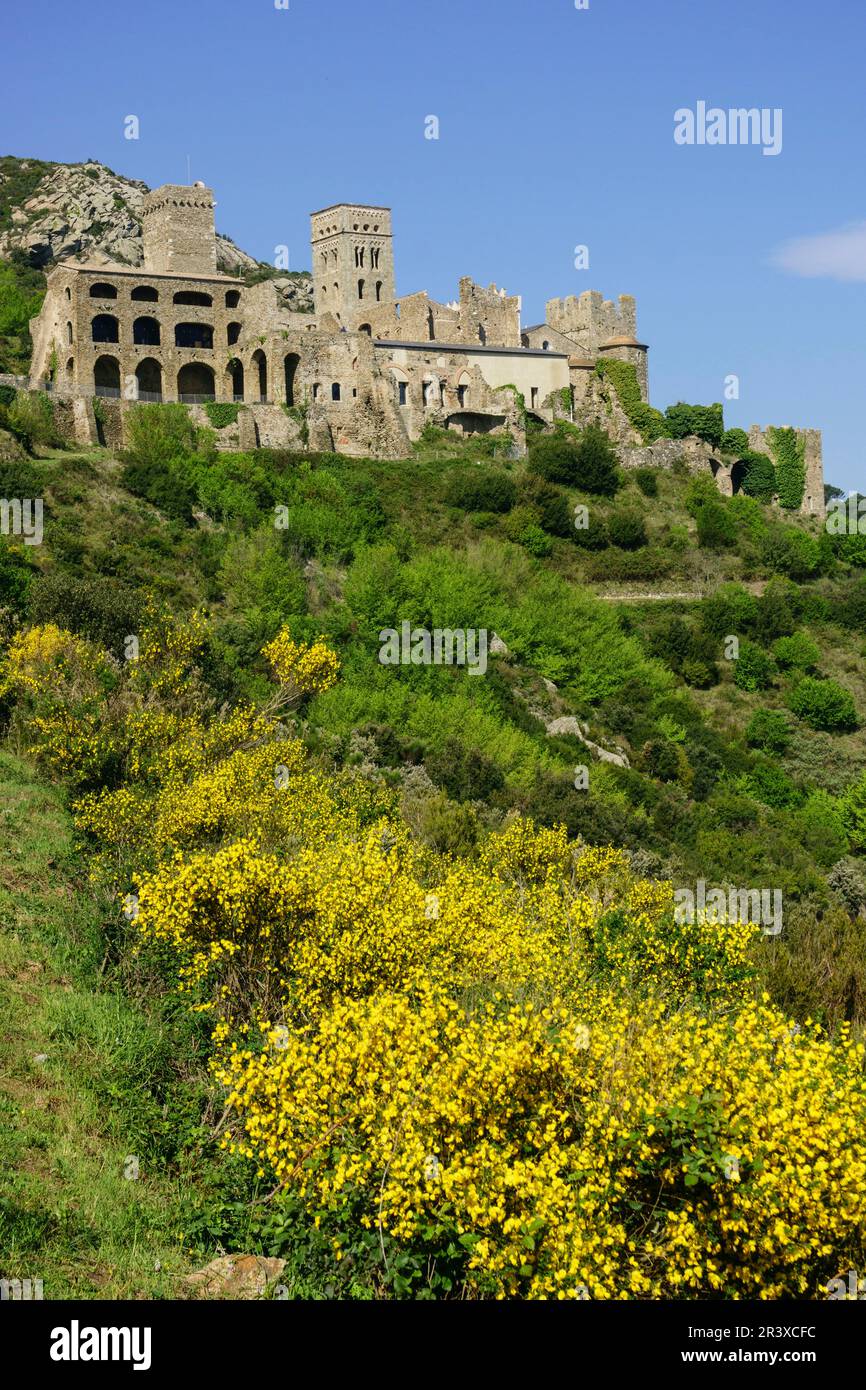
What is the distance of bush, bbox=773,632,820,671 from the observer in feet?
209

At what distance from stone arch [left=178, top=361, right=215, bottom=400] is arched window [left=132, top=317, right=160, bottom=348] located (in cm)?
168

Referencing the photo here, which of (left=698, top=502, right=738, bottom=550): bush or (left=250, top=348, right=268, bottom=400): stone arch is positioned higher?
(left=250, top=348, right=268, bottom=400): stone arch

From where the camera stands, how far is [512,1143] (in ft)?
54.1

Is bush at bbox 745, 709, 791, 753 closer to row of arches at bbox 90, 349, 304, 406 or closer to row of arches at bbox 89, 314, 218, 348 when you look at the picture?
row of arches at bbox 90, 349, 304, 406

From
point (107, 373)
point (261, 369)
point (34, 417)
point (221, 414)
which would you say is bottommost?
point (34, 417)

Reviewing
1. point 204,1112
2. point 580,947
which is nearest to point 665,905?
point 580,947

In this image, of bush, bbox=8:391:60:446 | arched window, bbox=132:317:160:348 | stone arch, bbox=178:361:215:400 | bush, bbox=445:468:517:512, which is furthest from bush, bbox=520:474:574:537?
bush, bbox=8:391:60:446

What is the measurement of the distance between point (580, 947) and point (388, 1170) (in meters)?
11.6

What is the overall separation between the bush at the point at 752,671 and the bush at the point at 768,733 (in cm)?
306

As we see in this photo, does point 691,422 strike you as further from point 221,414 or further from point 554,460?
point 221,414

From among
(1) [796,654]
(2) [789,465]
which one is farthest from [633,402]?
(1) [796,654]

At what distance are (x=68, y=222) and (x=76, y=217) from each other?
0.74 m

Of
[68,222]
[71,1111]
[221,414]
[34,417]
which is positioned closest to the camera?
[71,1111]

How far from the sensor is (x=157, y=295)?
220 ft
